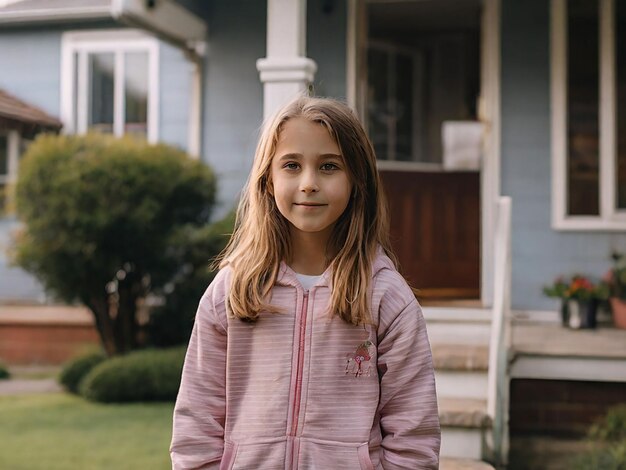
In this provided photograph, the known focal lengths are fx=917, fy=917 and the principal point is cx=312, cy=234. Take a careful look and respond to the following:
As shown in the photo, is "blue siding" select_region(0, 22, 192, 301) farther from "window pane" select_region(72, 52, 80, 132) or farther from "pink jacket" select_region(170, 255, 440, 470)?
"pink jacket" select_region(170, 255, 440, 470)

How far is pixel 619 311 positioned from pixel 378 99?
2.65 meters

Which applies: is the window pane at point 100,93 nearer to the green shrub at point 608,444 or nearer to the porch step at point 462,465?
the green shrub at point 608,444

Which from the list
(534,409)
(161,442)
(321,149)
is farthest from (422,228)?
(321,149)

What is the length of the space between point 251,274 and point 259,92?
5760 millimetres

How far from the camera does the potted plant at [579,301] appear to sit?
6.26 metres

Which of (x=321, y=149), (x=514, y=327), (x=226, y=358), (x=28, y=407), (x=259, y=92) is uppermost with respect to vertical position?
(x=259, y=92)

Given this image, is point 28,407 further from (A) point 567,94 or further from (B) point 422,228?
(A) point 567,94

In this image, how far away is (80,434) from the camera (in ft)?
19.4

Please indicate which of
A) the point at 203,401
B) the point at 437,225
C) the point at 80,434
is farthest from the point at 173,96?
the point at 203,401

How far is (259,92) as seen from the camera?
24.8 feet

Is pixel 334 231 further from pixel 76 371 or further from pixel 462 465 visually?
pixel 76 371

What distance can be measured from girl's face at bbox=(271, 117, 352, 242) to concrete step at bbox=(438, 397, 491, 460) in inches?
96.1

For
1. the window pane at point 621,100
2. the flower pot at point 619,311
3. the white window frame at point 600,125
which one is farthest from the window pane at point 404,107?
the flower pot at point 619,311

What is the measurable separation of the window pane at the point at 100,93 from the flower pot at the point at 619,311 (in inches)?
223
